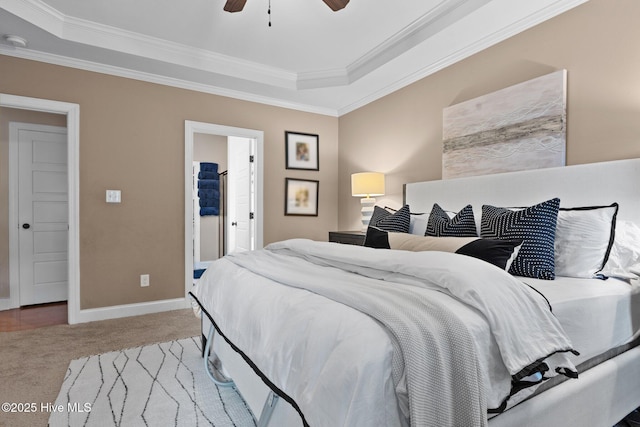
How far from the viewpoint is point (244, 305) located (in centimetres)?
155

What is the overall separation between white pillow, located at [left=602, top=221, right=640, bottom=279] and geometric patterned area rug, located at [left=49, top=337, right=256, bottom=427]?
6.62ft

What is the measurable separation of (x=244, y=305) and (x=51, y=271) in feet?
12.5

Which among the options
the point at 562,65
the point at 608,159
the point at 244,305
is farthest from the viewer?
the point at 562,65

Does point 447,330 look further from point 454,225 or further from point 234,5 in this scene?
point 234,5

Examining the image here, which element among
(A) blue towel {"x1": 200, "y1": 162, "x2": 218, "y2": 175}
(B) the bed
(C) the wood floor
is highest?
(A) blue towel {"x1": 200, "y1": 162, "x2": 218, "y2": 175}

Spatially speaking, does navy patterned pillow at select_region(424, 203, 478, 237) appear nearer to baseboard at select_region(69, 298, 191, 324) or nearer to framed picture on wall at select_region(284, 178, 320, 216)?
framed picture on wall at select_region(284, 178, 320, 216)

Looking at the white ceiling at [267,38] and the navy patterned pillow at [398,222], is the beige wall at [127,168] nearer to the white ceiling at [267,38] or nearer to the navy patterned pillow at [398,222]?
the white ceiling at [267,38]

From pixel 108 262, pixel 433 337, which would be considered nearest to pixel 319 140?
pixel 108 262

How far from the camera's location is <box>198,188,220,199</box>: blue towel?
6.42m

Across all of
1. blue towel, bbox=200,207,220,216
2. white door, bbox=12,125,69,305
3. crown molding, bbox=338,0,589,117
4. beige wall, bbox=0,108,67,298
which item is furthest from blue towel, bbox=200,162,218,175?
crown molding, bbox=338,0,589,117

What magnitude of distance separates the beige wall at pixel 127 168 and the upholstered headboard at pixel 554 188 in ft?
8.77

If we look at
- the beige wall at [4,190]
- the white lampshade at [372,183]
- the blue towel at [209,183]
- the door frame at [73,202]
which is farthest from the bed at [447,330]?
the blue towel at [209,183]

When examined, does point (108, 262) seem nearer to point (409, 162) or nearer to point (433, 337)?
point (409, 162)

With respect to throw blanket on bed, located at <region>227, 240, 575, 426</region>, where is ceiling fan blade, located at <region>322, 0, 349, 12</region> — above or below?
above
